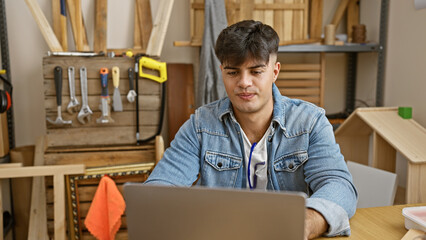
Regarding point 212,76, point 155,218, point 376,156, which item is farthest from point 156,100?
point 155,218

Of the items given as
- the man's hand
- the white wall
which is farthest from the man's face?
the white wall

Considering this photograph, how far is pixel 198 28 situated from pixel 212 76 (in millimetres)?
384

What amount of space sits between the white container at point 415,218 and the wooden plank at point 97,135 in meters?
1.49

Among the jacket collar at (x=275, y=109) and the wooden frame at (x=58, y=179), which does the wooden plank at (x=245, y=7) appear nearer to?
the jacket collar at (x=275, y=109)

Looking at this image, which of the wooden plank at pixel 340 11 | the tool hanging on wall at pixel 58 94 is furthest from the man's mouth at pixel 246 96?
the wooden plank at pixel 340 11

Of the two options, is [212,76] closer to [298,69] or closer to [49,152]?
[298,69]

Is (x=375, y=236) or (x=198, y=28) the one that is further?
(x=198, y=28)

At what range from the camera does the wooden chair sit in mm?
2535

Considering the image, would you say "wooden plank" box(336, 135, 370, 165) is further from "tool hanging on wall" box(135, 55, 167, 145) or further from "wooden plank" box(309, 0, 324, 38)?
"tool hanging on wall" box(135, 55, 167, 145)

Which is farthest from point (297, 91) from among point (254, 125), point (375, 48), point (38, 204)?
point (38, 204)

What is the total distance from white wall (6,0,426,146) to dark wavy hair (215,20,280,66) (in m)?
1.28

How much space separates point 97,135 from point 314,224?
5.03 feet

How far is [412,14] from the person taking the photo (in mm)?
2143

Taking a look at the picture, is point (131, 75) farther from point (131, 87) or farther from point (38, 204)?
point (38, 204)
